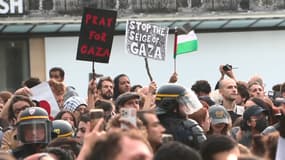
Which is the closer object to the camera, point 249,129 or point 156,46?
point 249,129

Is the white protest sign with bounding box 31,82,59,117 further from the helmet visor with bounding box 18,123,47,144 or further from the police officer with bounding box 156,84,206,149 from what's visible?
the helmet visor with bounding box 18,123,47,144

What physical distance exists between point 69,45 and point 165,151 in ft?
88.4

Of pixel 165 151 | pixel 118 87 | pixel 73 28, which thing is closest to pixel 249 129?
pixel 118 87

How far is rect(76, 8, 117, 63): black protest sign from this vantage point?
1509 centimetres

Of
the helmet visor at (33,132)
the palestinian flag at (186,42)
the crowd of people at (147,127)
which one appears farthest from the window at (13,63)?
the helmet visor at (33,132)

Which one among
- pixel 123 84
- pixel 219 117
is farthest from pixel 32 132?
pixel 123 84

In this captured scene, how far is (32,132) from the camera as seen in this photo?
919cm

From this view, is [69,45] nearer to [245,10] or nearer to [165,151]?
[245,10]

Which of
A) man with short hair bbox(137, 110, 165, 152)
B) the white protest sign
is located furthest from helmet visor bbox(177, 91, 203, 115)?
the white protest sign

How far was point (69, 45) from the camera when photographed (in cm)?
3322

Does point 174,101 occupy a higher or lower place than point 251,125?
higher

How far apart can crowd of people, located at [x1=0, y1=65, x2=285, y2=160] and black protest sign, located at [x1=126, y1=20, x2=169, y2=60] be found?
158 cm

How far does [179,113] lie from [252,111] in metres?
2.16

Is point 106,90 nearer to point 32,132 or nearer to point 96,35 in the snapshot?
point 96,35
